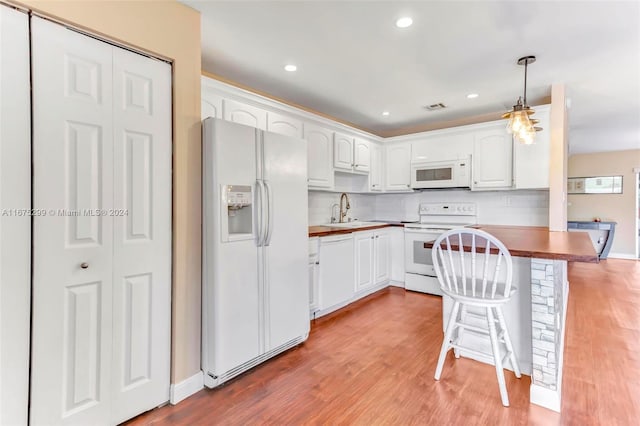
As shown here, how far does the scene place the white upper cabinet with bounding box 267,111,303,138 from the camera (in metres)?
3.07

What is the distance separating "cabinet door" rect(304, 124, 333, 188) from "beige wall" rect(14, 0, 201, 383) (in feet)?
5.32

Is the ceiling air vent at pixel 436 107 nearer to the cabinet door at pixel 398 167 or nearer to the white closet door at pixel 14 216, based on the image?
the cabinet door at pixel 398 167

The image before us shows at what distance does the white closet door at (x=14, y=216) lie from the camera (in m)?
1.34

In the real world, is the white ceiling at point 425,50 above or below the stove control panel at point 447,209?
above

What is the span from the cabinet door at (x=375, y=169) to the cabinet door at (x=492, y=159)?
1.27 meters

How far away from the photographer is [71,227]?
5.02ft

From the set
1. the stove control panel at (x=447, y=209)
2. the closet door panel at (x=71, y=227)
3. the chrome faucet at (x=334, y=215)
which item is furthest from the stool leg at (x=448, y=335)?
the stove control panel at (x=447, y=209)

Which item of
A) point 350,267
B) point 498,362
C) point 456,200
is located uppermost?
point 456,200

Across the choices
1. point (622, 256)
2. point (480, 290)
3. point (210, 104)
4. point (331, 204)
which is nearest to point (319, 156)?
point (331, 204)

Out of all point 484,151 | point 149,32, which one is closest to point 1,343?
point 149,32

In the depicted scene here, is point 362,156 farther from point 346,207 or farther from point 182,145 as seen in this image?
point 182,145

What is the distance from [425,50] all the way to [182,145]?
6.38 feet

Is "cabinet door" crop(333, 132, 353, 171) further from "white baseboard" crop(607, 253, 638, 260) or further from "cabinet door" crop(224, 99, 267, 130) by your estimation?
"white baseboard" crop(607, 253, 638, 260)

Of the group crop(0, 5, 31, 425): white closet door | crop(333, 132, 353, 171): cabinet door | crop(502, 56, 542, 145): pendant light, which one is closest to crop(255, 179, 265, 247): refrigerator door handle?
crop(0, 5, 31, 425): white closet door
